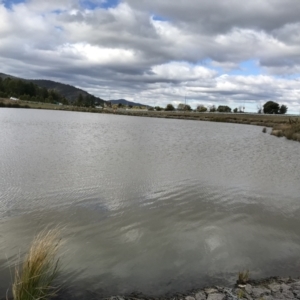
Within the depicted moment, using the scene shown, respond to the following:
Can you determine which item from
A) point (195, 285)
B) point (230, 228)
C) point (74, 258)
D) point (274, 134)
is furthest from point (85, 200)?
point (274, 134)

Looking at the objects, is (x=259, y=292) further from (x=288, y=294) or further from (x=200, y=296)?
(x=200, y=296)

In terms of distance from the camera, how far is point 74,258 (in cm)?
754

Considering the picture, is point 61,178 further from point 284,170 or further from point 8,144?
point 284,170

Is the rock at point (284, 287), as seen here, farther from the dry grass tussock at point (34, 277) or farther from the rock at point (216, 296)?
the dry grass tussock at point (34, 277)

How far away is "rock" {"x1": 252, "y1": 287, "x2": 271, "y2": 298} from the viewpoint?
6102 millimetres

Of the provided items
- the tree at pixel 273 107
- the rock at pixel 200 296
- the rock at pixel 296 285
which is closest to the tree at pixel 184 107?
the tree at pixel 273 107

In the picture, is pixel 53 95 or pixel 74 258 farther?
pixel 53 95

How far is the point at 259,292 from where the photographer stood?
623 centimetres

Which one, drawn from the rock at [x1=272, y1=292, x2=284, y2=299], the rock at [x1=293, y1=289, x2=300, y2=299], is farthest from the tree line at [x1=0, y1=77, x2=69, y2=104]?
the rock at [x1=293, y1=289, x2=300, y2=299]

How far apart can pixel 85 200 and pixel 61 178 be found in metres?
3.56

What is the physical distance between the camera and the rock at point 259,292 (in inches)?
240

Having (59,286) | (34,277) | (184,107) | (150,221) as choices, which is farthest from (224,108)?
(34,277)

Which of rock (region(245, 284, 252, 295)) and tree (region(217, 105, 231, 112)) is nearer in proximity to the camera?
rock (region(245, 284, 252, 295))

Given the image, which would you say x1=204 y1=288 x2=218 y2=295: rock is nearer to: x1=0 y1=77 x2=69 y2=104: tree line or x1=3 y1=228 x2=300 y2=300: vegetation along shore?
x1=3 y1=228 x2=300 y2=300: vegetation along shore
